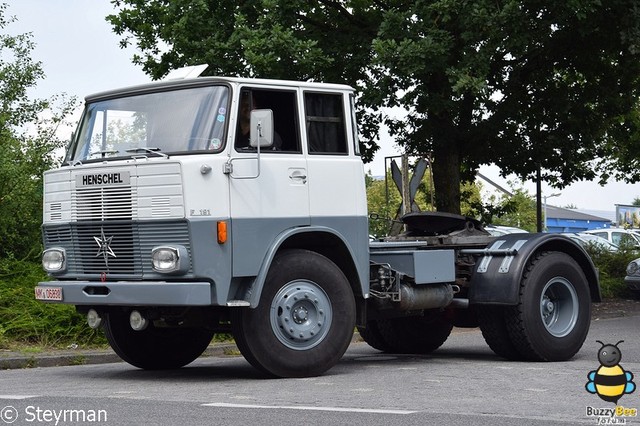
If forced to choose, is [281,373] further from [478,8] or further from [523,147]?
[523,147]

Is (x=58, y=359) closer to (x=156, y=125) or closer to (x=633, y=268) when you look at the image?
(x=156, y=125)

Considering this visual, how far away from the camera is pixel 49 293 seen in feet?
36.1

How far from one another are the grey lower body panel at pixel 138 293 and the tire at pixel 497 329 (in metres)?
3.44

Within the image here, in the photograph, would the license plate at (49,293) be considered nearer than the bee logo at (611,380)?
No

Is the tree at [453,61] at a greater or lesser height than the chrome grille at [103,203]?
greater

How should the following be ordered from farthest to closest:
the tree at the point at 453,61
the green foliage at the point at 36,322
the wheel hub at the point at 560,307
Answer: the tree at the point at 453,61 → the green foliage at the point at 36,322 → the wheel hub at the point at 560,307

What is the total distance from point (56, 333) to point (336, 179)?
4.78 metres

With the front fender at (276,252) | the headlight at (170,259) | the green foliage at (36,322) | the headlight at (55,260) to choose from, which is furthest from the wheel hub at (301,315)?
the green foliage at (36,322)

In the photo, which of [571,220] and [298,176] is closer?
[298,176]

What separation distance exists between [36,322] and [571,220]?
10625 cm

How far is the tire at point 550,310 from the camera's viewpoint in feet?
39.9

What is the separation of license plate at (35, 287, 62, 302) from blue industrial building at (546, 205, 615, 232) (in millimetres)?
97610

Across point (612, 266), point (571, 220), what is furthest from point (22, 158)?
point (571, 220)

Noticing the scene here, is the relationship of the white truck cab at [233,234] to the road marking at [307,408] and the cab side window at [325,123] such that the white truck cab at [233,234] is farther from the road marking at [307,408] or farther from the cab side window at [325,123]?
the road marking at [307,408]
